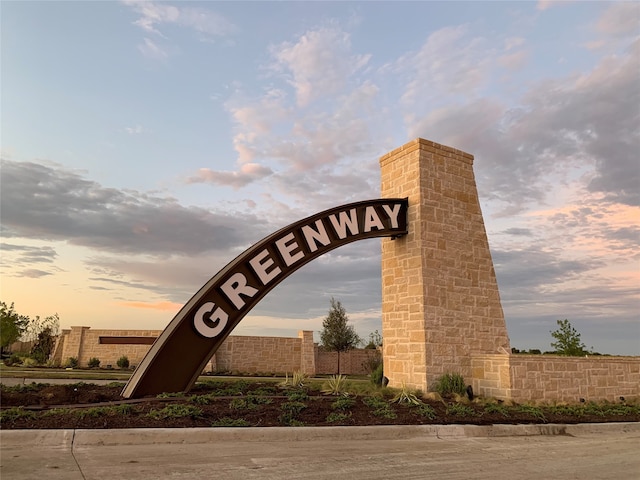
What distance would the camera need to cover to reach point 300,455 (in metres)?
6.42

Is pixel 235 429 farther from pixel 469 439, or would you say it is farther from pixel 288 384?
pixel 288 384

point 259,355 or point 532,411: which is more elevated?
point 259,355

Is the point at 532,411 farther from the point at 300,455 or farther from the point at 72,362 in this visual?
the point at 72,362

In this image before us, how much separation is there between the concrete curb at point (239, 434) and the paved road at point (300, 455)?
1 cm

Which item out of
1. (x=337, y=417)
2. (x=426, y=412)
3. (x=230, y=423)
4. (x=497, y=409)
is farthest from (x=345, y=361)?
(x=230, y=423)

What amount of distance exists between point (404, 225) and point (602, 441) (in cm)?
697

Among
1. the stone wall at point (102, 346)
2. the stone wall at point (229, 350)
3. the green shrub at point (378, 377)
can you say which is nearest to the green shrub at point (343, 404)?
the green shrub at point (378, 377)

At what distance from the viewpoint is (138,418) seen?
25.2 feet

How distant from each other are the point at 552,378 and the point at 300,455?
30.5 ft

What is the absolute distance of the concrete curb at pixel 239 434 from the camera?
6336 millimetres

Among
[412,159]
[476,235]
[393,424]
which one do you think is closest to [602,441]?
[393,424]

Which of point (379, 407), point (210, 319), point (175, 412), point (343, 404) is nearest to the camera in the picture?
point (175, 412)

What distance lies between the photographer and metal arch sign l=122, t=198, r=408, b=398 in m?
10.1

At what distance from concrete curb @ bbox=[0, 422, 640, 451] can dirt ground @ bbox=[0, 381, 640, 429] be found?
400 millimetres
